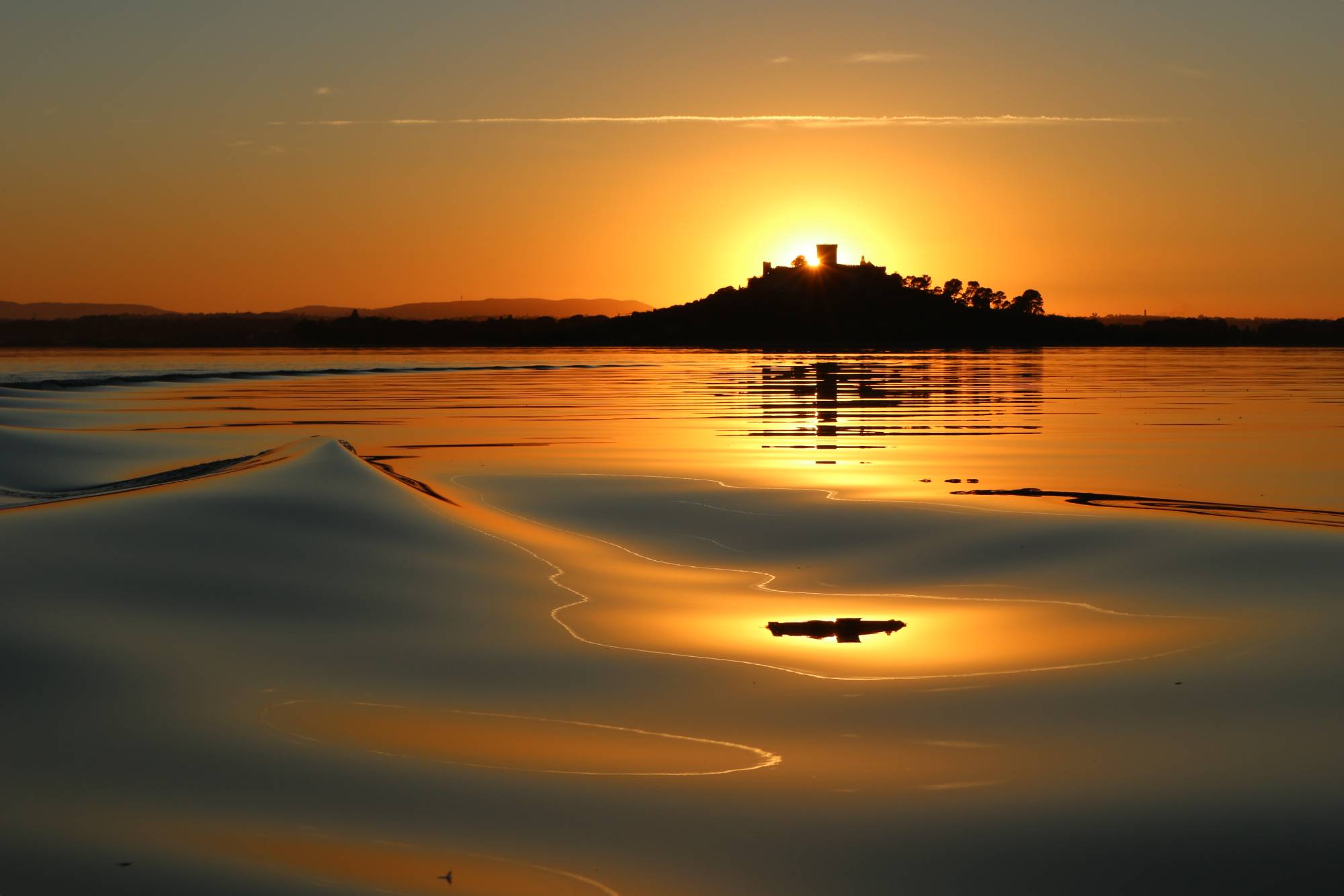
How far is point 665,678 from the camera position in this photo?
7.53m

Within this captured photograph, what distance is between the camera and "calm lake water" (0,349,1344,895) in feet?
16.3

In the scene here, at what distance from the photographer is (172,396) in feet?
128

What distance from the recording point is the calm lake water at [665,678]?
16.3 feet

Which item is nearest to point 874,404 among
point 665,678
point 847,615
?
point 847,615

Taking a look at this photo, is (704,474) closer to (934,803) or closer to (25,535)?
(25,535)

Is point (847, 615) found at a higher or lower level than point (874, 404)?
lower

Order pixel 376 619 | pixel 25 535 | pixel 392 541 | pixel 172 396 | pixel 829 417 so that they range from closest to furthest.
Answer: pixel 376 619, pixel 25 535, pixel 392 541, pixel 829 417, pixel 172 396

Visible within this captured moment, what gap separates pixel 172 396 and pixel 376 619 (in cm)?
3349

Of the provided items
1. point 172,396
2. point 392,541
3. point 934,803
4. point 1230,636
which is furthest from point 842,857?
point 172,396

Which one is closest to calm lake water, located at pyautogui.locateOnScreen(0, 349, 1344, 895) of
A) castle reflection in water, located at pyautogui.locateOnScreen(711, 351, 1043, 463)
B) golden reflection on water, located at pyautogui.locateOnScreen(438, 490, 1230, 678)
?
golden reflection on water, located at pyautogui.locateOnScreen(438, 490, 1230, 678)

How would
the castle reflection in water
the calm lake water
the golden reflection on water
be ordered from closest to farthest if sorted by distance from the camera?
the calm lake water < the golden reflection on water < the castle reflection in water

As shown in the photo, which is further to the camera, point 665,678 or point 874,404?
point 874,404

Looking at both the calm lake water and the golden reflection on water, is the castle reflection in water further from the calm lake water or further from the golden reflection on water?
the golden reflection on water

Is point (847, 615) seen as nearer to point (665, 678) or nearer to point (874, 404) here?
point (665, 678)
